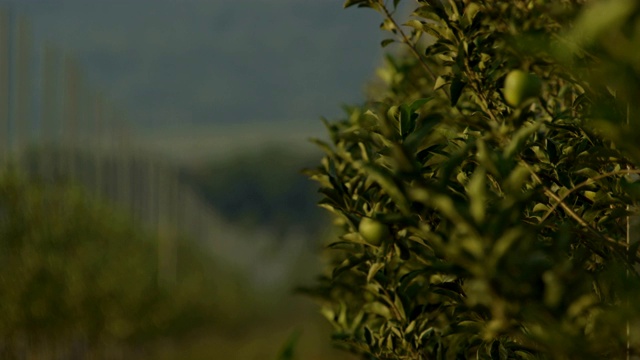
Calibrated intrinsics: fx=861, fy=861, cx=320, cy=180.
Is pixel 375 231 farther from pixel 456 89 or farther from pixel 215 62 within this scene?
pixel 215 62

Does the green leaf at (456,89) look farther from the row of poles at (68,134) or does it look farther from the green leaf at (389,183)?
the row of poles at (68,134)

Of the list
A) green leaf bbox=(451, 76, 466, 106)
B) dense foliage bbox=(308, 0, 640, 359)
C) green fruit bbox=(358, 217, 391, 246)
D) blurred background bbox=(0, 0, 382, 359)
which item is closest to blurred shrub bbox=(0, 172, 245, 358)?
blurred background bbox=(0, 0, 382, 359)

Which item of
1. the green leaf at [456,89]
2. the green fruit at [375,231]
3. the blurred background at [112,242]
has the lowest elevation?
the blurred background at [112,242]

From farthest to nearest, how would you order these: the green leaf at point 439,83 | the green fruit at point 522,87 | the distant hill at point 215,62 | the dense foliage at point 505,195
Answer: the distant hill at point 215,62 < the green leaf at point 439,83 < the green fruit at point 522,87 < the dense foliage at point 505,195

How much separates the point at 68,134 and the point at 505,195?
12.0 metres

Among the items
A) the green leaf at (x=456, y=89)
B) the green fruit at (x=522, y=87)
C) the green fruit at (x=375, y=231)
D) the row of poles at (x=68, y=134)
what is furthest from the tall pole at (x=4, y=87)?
the green fruit at (x=522, y=87)

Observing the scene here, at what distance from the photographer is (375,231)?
4.87ft

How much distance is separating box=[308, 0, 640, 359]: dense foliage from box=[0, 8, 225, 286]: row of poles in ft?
27.0

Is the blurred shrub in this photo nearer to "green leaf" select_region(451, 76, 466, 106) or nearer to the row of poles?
the row of poles

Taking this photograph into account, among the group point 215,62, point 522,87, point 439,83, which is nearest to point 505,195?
point 522,87

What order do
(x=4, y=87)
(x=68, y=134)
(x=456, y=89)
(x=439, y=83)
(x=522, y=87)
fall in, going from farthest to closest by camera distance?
(x=68, y=134) < (x=4, y=87) < (x=439, y=83) < (x=456, y=89) < (x=522, y=87)

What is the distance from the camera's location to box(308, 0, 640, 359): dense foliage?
1.12 m

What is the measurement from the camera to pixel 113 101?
16.6 m

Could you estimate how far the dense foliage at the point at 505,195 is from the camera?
1118mm
